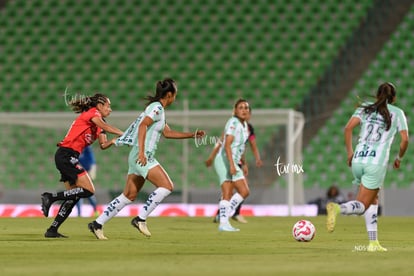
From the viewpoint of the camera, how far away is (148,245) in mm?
10562

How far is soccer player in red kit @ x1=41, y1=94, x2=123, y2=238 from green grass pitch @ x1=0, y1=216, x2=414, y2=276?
0.40 meters

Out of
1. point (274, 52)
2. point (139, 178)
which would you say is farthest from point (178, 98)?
point (139, 178)

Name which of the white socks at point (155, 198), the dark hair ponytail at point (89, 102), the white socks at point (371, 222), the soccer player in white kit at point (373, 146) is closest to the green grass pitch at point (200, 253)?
the white socks at point (371, 222)

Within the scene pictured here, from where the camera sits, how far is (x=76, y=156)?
1207 cm

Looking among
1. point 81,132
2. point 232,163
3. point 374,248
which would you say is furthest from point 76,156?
point 374,248

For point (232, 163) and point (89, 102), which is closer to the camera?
point (89, 102)

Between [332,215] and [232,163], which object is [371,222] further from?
[232,163]

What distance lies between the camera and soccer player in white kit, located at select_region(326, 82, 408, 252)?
952 centimetres

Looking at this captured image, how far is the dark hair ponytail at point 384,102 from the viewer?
958 cm

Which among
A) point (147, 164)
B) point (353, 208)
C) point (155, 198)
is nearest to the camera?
point (353, 208)

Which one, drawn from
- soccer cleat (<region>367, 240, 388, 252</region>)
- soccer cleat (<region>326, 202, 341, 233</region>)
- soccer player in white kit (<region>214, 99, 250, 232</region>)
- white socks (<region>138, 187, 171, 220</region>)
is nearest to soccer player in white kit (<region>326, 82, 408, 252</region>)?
soccer cleat (<region>367, 240, 388, 252</region>)

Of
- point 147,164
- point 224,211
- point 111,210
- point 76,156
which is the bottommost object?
point 111,210

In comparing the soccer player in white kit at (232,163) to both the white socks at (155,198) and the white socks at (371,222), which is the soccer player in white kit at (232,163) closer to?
the white socks at (155,198)

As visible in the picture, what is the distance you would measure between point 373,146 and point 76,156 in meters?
4.09
